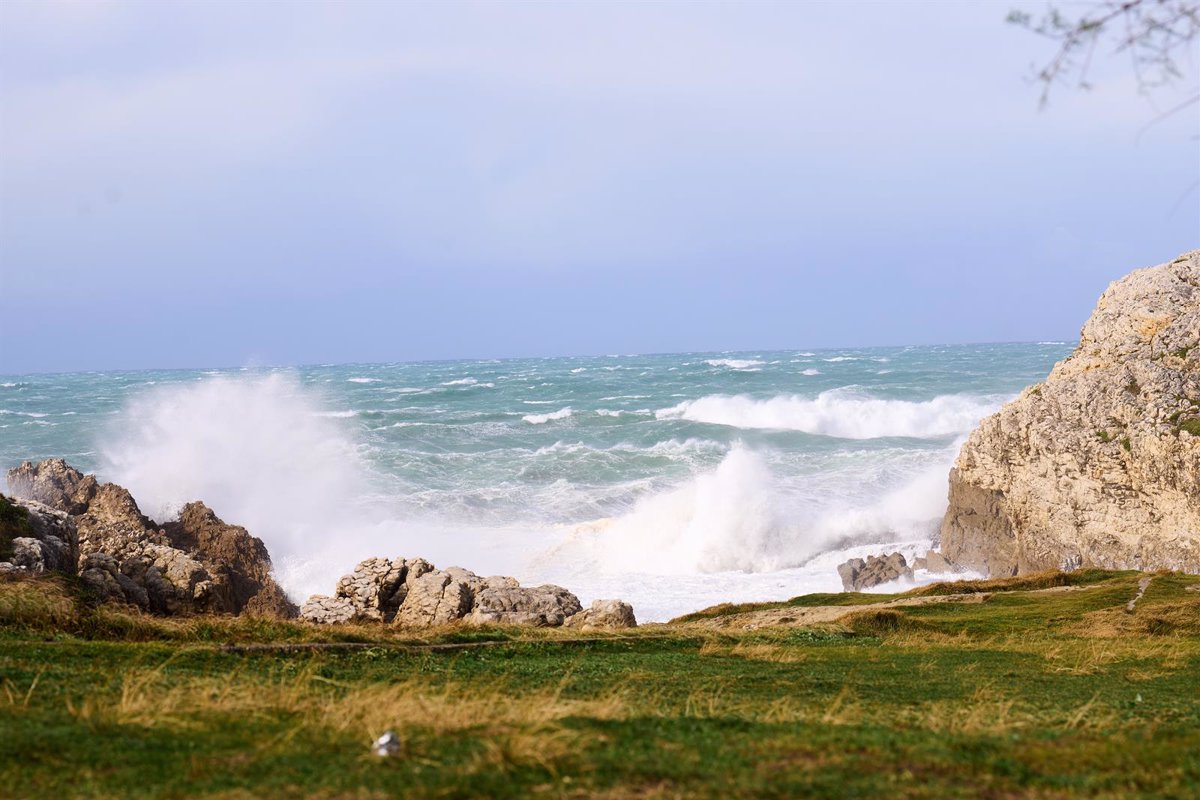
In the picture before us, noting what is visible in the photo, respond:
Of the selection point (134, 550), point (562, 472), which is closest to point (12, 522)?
point (134, 550)

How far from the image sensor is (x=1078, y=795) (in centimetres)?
598

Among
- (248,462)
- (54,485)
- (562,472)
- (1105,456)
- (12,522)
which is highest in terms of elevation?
(12,522)

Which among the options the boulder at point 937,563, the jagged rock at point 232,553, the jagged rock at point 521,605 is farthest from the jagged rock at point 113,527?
the boulder at point 937,563

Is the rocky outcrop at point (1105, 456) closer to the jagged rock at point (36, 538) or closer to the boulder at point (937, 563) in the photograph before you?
the boulder at point (937, 563)

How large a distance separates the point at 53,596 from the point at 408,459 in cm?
4469

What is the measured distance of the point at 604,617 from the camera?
72.6ft

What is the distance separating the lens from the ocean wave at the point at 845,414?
68.1 meters

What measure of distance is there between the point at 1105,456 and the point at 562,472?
31.2 m

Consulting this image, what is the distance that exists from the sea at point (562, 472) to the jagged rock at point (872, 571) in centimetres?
116

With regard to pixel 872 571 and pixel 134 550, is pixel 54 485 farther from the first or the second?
pixel 872 571

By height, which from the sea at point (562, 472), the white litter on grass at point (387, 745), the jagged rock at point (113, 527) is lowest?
the sea at point (562, 472)

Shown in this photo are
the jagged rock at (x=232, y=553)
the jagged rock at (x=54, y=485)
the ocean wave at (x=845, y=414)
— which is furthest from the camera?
the ocean wave at (x=845, y=414)

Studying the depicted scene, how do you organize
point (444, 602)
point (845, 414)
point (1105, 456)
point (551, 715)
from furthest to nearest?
point (845, 414), point (1105, 456), point (444, 602), point (551, 715)

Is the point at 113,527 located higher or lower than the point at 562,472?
higher
